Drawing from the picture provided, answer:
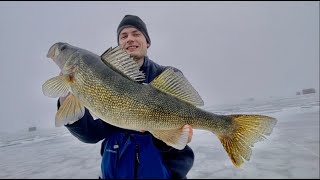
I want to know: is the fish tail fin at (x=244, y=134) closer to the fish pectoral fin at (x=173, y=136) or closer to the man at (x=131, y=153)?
the fish pectoral fin at (x=173, y=136)

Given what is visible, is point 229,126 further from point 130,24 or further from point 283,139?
point 283,139

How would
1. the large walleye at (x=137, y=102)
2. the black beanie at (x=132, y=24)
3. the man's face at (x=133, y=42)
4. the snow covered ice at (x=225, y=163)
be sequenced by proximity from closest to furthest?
1. the large walleye at (x=137, y=102)
2. the man's face at (x=133, y=42)
3. the black beanie at (x=132, y=24)
4. the snow covered ice at (x=225, y=163)

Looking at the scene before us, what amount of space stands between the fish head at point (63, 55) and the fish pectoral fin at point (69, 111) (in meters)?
0.29

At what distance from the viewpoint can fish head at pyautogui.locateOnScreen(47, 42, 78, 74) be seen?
8.30 feet

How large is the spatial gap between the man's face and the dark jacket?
98cm

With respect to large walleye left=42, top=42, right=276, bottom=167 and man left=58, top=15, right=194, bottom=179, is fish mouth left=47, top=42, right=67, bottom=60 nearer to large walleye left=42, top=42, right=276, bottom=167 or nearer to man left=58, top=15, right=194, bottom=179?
large walleye left=42, top=42, right=276, bottom=167

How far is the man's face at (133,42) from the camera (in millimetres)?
3308

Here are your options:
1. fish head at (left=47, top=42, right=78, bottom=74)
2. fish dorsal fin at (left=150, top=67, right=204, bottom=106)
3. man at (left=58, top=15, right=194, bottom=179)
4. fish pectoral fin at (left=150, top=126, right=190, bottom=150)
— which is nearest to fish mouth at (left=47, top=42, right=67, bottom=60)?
fish head at (left=47, top=42, right=78, bottom=74)

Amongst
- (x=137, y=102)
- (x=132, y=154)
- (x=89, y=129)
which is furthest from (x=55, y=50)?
(x=132, y=154)

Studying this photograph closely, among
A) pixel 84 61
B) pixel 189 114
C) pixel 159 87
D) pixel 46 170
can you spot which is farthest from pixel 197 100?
pixel 46 170

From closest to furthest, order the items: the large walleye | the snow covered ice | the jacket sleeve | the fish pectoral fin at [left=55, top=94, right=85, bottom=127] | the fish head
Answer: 1. the large walleye
2. the fish pectoral fin at [left=55, top=94, right=85, bottom=127]
3. the fish head
4. the jacket sleeve
5. the snow covered ice

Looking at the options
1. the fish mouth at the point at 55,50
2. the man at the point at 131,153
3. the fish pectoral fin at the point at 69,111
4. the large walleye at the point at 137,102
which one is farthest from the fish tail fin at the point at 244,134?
the fish mouth at the point at 55,50

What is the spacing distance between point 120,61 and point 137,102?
1.43 ft

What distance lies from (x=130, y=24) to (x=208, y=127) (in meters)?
1.95
